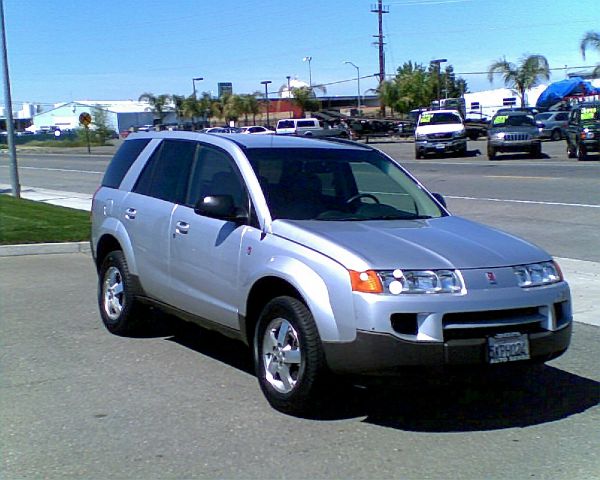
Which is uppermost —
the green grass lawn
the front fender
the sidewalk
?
the front fender

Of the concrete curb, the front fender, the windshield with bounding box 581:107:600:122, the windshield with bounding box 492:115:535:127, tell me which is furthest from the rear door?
the windshield with bounding box 492:115:535:127

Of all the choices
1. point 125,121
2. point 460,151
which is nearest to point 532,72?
point 460,151

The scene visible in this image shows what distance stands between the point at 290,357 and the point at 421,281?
105cm

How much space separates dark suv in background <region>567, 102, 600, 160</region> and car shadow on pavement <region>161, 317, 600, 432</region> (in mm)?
26968

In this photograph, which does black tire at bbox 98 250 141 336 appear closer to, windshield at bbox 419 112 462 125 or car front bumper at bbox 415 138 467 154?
car front bumper at bbox 415 138 467 154

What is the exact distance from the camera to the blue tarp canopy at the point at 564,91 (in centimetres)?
6969

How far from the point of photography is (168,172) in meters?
7.71

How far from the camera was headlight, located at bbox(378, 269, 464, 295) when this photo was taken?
5348 millimetres

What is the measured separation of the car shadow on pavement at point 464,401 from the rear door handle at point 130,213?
5.72 ft

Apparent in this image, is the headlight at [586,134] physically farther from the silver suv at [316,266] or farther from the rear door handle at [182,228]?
the rear door handle at [182,228]

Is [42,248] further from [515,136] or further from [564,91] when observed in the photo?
[564,91]

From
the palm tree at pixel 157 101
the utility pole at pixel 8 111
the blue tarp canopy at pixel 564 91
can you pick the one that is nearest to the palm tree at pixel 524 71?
the blue tarp canopy at pixel 564 91

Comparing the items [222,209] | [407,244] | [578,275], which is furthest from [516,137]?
[407,244]

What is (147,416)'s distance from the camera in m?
5.95
